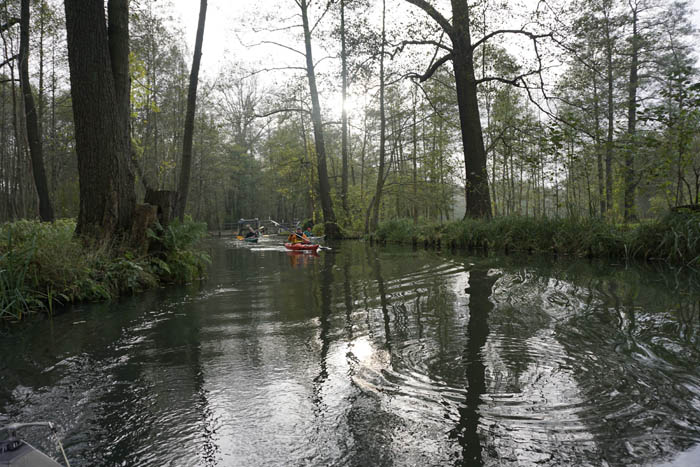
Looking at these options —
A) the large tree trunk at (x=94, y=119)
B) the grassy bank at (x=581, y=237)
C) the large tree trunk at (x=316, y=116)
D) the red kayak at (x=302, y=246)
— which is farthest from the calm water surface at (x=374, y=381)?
the large tree trunk at (x=316, y=116)

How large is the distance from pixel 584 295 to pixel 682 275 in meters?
2.38

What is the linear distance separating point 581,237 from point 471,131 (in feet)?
15.8

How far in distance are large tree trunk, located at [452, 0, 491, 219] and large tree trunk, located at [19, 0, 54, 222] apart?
12.2 meters

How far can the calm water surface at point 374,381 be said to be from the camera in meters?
1.63

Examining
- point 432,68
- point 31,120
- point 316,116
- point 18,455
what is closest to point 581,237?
point 432,68

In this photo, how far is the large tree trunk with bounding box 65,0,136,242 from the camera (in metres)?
6.16

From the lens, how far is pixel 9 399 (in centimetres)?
223

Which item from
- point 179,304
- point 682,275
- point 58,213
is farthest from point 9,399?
point 58,213

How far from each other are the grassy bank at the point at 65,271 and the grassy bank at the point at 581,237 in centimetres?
765

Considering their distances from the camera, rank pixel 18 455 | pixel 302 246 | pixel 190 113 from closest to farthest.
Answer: pixel 18 455 → pixel 190 113 → pixel 302 246

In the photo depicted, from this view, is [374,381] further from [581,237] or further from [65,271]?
[581,237]

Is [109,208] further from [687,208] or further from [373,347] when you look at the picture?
[687,208]

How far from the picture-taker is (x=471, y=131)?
12.2 metres

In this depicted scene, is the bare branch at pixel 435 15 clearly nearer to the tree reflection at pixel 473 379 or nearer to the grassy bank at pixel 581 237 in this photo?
the grassy bank at pixel 581 237
